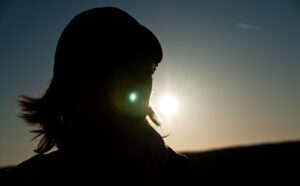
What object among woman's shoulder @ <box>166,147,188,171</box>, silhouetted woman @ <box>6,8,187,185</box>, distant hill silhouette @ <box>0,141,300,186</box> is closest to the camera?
silhouetted woman @ <box>6,8,187,185</box>

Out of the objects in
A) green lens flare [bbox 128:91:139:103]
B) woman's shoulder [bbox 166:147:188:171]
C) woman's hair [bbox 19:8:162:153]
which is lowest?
woman's shoulder [bbox 166:147:188:171]

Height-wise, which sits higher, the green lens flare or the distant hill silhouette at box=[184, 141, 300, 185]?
the green lens flare

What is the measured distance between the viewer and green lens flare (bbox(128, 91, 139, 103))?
2.96m

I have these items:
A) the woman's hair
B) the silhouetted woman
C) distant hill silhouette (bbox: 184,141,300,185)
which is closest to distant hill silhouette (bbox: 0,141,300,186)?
distant hill silhouette (bbox: 184,141,300,185)

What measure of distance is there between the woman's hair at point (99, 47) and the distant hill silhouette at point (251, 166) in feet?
17.5

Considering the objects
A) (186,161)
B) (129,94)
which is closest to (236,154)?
(186,161)

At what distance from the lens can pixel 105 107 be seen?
9.63 ft

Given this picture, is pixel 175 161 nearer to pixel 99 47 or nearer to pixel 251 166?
pixel 99 47

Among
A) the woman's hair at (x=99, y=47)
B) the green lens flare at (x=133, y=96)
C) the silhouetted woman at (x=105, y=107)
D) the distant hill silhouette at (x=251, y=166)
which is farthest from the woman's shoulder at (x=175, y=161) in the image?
the distant hill silhouette at (x=251, y=166)

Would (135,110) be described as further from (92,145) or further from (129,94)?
(92,145)

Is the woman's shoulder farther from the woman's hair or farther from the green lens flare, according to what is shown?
the woman's hair

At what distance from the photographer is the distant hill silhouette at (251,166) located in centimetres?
863

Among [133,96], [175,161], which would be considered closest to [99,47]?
[133,96]

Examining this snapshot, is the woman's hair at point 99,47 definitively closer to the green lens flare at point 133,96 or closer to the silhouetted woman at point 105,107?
the silhouetted woman at point 105,107
